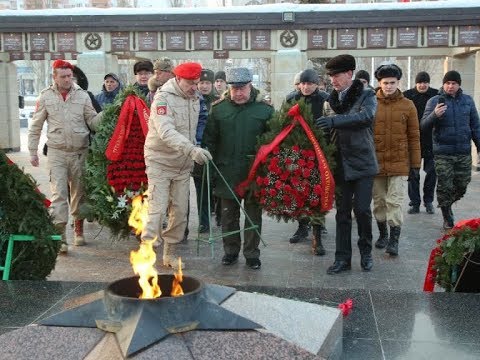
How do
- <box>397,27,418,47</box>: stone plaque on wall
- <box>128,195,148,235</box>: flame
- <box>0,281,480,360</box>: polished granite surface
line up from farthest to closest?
<box>397,27,418,47</box>: stone plaque on wall, <box>128,195,148,235</box>: flame, <box>0,281,480,360</box>: polished granite surface

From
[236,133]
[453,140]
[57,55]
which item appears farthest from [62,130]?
[57,55]

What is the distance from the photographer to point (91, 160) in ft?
24.1

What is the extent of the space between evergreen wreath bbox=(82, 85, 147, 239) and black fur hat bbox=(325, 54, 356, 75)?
2183 mm

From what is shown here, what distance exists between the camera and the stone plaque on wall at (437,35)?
14.8m

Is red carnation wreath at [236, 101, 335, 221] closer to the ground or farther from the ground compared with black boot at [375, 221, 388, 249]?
farther from the ground

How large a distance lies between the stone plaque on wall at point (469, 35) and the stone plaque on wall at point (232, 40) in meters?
4.74

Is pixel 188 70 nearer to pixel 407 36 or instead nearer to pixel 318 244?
pixel 318 244

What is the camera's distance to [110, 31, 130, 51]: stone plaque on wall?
51.3 ft

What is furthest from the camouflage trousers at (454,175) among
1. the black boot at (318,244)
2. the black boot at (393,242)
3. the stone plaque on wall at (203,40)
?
the stone plaque on wall at (203,40)

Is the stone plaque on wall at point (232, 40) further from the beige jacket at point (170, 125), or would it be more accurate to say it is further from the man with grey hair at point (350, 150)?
the man with grey hair at point (350, 150)

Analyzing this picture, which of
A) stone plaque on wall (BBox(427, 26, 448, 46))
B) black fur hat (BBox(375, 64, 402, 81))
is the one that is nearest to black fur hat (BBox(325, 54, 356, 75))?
black fur hat (BBox(375, 64, 402, 81))

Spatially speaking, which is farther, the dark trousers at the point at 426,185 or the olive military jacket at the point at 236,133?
the dark trousers at the point at 426,185

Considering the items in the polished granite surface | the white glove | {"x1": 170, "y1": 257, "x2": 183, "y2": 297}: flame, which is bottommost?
the polished granite surface

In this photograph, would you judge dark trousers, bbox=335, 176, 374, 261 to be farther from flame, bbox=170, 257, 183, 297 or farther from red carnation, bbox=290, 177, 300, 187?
flame, bbox=170, 257, 183, 297
